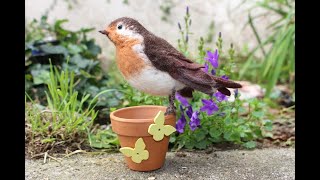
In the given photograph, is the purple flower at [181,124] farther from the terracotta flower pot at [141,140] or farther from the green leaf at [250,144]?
the green leaf at [250,144]

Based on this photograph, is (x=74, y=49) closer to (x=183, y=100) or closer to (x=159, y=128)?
(x=183, y=100)

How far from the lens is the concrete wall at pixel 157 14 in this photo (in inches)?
180

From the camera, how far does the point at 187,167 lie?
→ 251cm

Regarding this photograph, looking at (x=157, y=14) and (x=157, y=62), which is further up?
(x=157, y=14)

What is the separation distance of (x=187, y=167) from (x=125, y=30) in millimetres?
793

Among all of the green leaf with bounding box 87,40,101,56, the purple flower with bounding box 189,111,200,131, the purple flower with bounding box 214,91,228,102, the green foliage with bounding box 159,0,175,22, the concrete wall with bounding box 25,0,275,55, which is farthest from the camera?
the green foliage with bounding box 159,0,175,22

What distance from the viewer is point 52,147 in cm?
276

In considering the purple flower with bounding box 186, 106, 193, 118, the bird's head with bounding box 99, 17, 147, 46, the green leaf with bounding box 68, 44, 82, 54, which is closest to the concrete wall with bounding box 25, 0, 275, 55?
the green leaf with bounding box 68, 44, 82, 54

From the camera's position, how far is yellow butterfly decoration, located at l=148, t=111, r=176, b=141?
2.32 meters

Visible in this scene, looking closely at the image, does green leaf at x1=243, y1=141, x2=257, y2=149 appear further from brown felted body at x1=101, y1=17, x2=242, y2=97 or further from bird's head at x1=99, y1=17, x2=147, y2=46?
bird's head at x1=99, y1=17, x2=147, y2=46

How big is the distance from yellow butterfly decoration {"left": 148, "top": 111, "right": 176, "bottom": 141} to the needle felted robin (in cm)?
12

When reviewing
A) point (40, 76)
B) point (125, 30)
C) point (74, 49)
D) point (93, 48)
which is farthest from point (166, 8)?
point (125, 30)

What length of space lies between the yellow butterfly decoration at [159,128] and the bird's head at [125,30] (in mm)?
395
